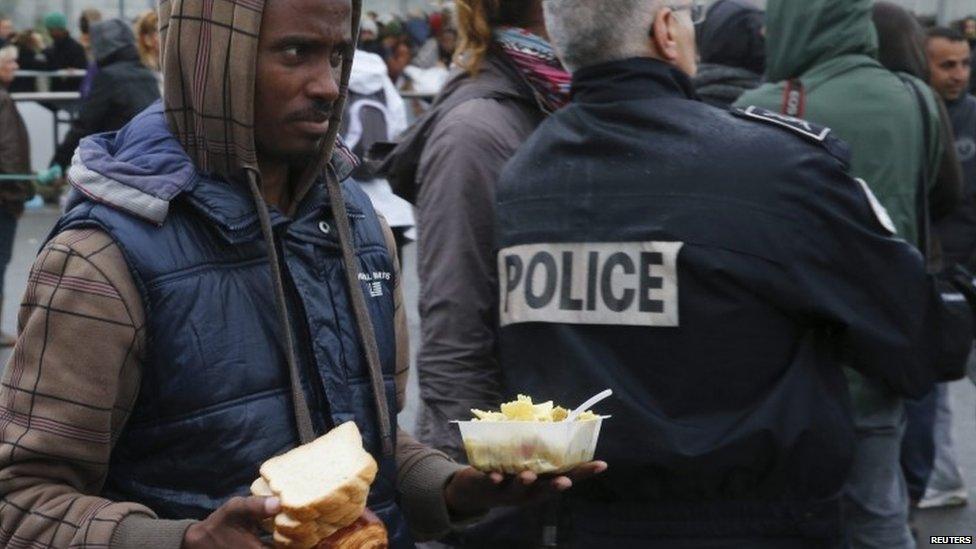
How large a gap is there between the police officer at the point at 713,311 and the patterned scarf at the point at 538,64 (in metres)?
0.49

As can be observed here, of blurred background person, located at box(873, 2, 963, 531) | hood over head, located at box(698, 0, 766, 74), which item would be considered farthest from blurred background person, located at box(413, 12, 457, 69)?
blurred background person, located at box(873, 2, 963, 531)

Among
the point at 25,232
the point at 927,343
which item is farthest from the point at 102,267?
the point at 25,232

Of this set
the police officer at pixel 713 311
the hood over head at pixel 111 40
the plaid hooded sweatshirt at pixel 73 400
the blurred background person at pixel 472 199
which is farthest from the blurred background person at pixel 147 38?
the plaid hooded sweatshirt at pixel 73 400

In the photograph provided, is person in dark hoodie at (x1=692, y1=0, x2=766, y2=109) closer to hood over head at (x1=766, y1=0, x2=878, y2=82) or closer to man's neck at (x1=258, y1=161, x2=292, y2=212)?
hood over head at (x1=766, y1=0, x2=878, y2=82)

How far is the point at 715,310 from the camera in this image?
288 centimetres

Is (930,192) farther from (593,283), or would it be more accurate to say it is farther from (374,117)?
(374,117)

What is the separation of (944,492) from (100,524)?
4950 millimetres

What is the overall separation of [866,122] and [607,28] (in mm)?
1593

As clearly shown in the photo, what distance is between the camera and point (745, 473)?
291cm

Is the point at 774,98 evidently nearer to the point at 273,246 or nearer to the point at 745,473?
the point at 745,473

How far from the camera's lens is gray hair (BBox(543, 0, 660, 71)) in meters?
3.10

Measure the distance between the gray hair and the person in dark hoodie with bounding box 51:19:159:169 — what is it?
22.6 feet

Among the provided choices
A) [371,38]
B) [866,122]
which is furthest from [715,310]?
[371,38]

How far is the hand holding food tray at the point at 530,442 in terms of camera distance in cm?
228
